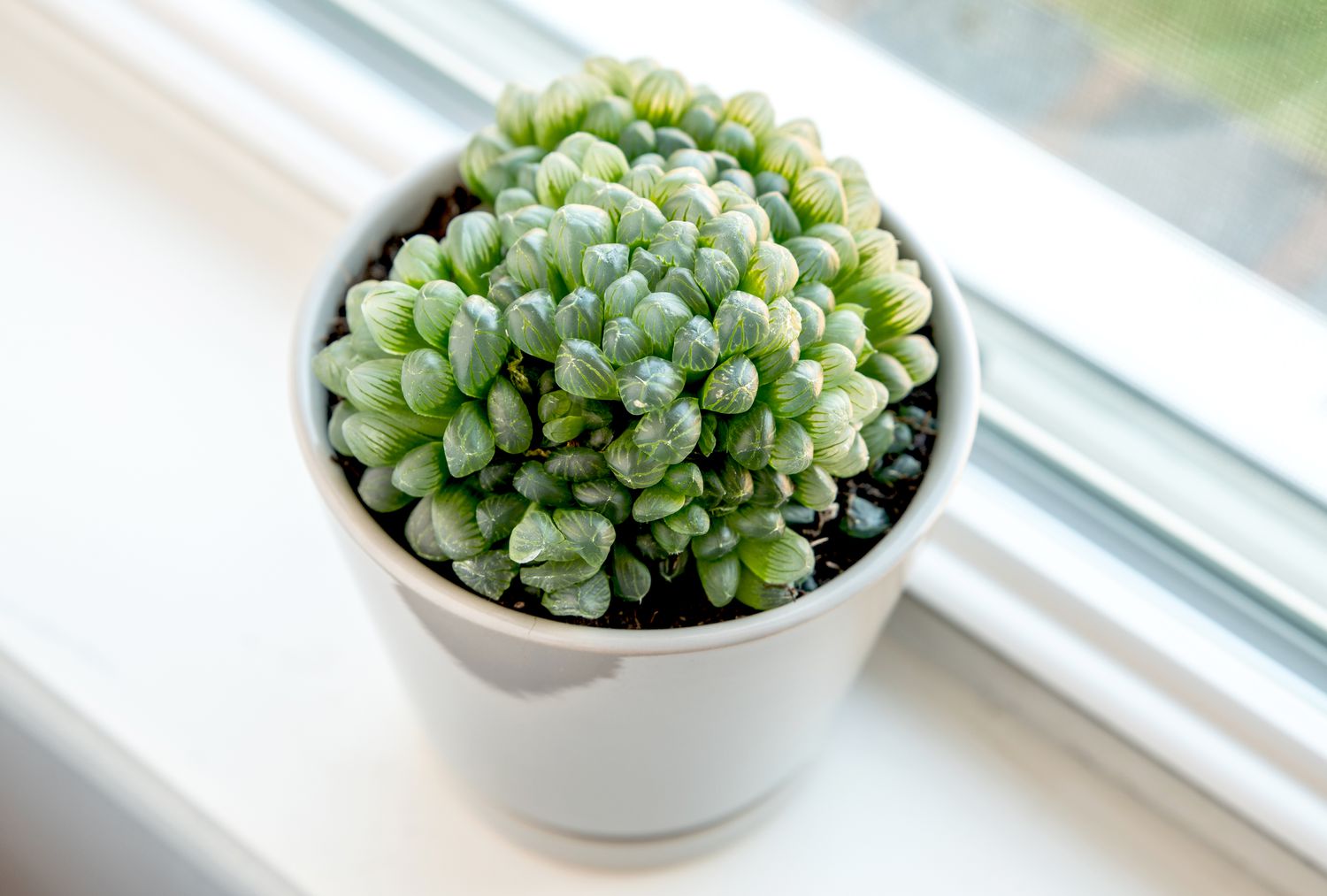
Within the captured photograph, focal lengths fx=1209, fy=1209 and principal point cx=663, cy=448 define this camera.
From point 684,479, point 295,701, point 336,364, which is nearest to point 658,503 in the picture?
point 684,479

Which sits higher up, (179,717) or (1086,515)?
Answer: (1086,515)

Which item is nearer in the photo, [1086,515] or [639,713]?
[639,713]

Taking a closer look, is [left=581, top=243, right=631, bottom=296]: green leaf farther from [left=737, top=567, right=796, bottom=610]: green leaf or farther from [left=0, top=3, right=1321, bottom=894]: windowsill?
[left=0, top=3, right=1321, bottom=894]: windowsill

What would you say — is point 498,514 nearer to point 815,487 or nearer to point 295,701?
point 815,487

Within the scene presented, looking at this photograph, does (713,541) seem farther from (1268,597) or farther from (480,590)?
(1268,597)

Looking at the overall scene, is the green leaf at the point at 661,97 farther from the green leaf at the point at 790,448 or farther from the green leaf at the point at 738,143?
the green leaf at the point at 790,448

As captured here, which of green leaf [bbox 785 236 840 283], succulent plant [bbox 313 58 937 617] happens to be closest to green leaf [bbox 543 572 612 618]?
succulent plant [bbox 313 58 937 617]

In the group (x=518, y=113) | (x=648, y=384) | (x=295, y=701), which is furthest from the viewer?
(x=295, y=701)

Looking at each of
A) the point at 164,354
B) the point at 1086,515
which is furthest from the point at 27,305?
the point at 1086,515
